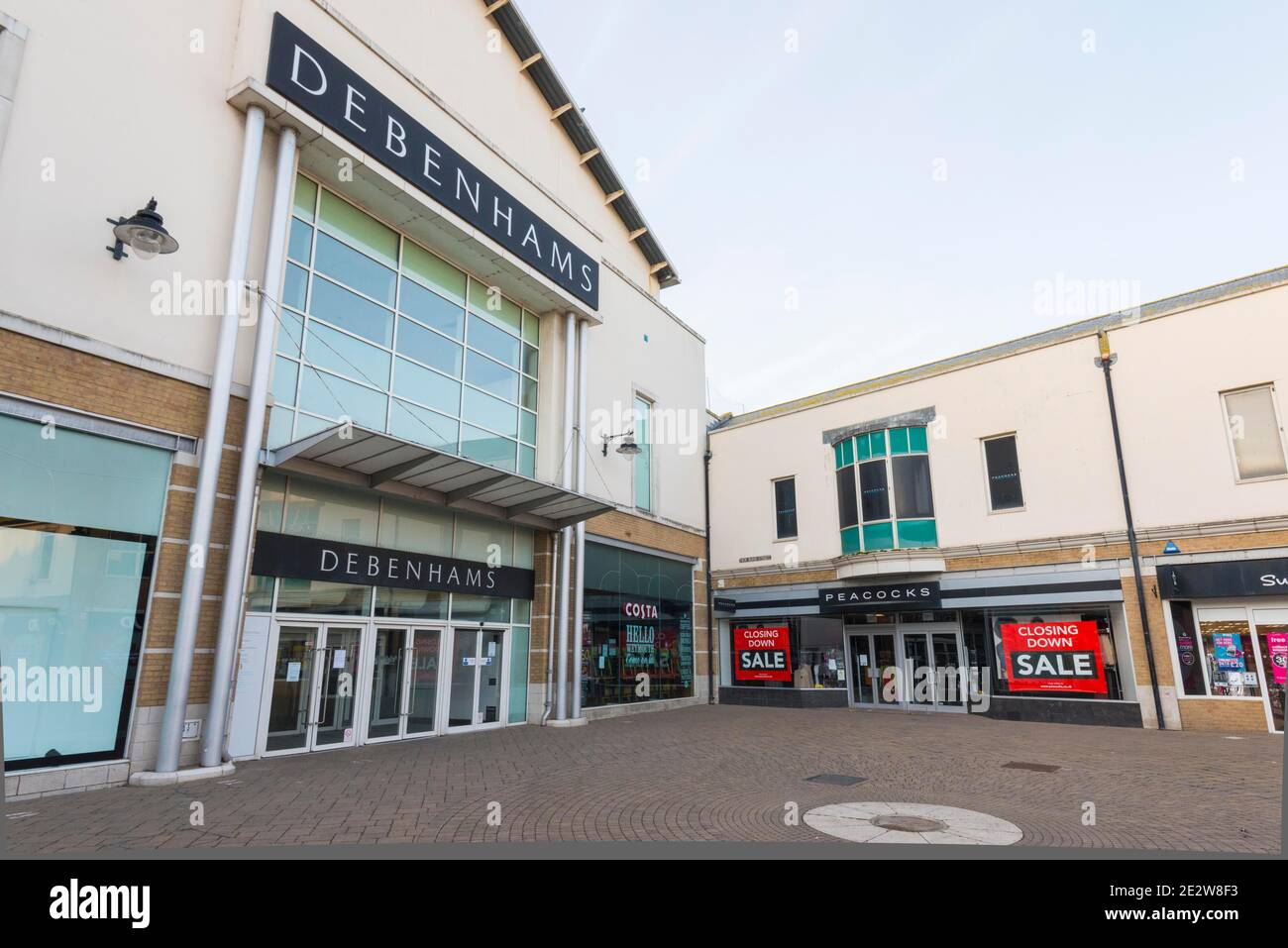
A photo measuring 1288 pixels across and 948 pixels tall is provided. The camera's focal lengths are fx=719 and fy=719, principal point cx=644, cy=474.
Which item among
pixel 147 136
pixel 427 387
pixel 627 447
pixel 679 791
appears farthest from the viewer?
pixel 627 447

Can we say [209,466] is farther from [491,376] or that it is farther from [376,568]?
[491,376]

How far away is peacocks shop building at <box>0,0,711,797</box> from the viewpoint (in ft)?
27.3

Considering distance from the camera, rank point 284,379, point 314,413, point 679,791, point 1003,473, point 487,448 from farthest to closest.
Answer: point 1003,473 < point 487,448 < point 314,413 < point 284,379 < point 679,791

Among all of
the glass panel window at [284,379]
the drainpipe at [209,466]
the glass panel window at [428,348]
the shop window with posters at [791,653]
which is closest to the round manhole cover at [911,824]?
the drainpipe at [209,466]

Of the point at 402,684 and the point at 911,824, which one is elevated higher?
the point at 402,684

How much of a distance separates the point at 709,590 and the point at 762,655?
92.9 inches

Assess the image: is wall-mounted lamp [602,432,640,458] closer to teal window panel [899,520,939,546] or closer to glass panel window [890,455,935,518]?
glass panel window [890,455,935,518]

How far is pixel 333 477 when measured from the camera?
Result: 11.4 meters

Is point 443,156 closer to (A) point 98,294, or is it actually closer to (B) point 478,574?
(A) point 98,294

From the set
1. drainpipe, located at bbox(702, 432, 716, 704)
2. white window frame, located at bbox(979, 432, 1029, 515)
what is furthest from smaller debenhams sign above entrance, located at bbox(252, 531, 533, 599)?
white window frame, located at bbox(979, 432, 1029, 515)

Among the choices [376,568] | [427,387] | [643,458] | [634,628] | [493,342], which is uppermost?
[493,342]

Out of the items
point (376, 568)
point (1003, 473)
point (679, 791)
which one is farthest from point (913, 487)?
point (376, 568)

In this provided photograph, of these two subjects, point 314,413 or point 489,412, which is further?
point 489,412

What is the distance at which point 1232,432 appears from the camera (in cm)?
1428
